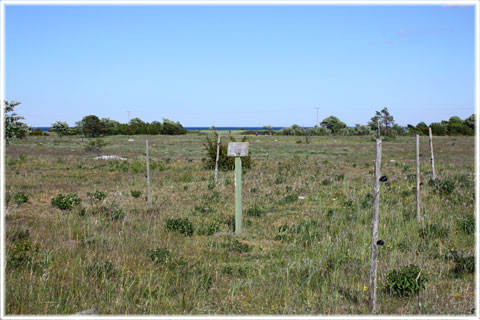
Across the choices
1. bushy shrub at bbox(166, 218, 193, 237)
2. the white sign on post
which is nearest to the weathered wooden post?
the white sign on post

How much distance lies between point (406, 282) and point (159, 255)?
3.27 meters

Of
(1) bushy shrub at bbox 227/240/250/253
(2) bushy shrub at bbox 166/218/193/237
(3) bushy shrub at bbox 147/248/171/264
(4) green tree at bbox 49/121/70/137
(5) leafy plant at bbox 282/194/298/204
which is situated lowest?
(1) bushy shrub at bbox 227/240/250/253

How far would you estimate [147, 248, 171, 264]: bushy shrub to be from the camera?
5832 millimetres

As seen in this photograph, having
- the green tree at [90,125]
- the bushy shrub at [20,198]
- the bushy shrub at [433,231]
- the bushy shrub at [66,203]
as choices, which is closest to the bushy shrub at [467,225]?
the bushy shrub at [433,231]

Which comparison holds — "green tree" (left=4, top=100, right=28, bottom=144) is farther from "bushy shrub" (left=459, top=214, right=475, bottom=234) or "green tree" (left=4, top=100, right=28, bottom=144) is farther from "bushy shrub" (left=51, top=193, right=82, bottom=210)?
"bushy shrub" (left=459, top=214, right=475, bottom=234)

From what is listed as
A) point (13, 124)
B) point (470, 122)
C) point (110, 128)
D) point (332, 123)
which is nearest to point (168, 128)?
point (110, 128)

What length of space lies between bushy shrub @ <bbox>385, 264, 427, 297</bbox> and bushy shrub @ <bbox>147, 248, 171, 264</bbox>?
2.96 meters

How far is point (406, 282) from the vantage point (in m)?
4.84

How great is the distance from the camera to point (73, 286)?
469 cm

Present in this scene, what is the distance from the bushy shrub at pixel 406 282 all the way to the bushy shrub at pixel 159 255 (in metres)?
2.96

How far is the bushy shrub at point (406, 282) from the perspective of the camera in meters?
4.80

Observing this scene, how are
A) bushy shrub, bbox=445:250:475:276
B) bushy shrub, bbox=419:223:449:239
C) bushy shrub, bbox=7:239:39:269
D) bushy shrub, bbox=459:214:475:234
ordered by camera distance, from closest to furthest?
1. bushy shrub, bbox=7:239:39:269
2. bushy shrub, bbox=445:250:475:276
3. bushy shrub, bbox=419:223:449:239
4. bushy shrub, bbox=459:214:475:234

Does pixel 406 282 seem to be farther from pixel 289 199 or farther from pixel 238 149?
pixel 289 199

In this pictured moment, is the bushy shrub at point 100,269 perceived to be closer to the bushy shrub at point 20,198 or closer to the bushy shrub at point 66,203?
the bushy shrub at point 66,203
